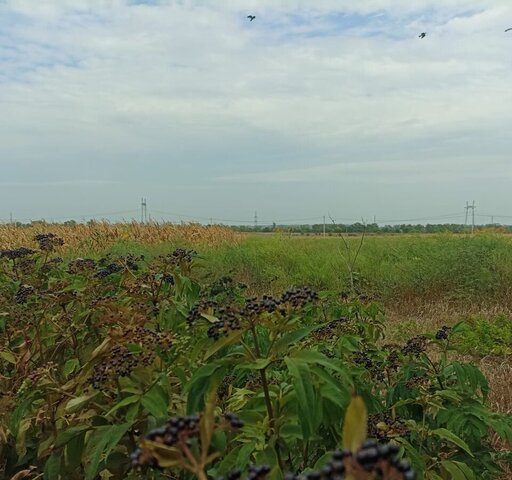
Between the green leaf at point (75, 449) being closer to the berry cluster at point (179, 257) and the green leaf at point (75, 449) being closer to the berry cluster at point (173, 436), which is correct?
the berry cluster at point (179, 257)

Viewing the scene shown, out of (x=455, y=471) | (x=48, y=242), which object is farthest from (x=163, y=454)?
(x=48, y=242)

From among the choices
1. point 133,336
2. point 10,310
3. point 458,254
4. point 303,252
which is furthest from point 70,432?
point 303,252

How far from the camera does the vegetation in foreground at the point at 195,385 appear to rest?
4.07 feet

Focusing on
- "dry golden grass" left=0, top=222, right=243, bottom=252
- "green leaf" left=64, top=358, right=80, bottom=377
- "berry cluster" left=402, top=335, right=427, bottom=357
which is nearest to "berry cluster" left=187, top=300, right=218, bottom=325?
"green leaf" left=64, top=358, right=80, bottom=377

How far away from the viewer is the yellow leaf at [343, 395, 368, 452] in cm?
48

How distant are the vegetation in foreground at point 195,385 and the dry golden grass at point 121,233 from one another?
13096mm

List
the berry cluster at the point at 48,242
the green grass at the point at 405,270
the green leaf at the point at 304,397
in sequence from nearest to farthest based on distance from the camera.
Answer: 1. the green leaf at the point at 304,397
2. the berry cluster at the point at 48,242
3. the green grass at the point at 405,270

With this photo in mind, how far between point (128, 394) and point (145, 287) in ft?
2.43

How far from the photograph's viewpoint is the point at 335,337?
265 cm

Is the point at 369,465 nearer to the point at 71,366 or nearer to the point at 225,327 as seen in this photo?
the point at 225,327

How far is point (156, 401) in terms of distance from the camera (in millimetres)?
1477

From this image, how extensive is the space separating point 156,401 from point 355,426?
3.51 feet

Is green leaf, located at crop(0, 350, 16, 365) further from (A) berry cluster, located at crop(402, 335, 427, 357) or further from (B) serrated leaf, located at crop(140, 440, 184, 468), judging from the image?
(B) serrated leaf, located at crop(140, 440, 184, 468)

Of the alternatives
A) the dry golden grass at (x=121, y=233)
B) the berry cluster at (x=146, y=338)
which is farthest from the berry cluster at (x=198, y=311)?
the dry golden grass at (x=121, y=233)
